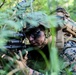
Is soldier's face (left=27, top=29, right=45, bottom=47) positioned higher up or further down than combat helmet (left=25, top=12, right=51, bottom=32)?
further down

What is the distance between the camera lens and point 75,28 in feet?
9.57

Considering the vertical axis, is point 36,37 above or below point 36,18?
below

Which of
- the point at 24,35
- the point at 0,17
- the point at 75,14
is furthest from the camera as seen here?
the point at 75,14

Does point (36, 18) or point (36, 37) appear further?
point (36, 37)

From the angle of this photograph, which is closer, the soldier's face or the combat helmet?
the combat helmet

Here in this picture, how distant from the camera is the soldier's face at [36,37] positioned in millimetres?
2680

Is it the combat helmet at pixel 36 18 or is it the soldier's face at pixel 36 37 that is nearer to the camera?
the combat helmet at pixel 36 18

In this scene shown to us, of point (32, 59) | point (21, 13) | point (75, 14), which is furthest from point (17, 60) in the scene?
point (75, 14)

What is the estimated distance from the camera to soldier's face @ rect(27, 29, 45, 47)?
268 cm

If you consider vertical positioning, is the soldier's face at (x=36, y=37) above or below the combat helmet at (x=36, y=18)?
below

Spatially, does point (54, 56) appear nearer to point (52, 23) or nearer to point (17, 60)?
point (52, 23)

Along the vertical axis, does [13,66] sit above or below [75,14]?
below

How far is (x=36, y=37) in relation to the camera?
108 inches

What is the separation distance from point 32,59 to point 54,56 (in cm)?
185
